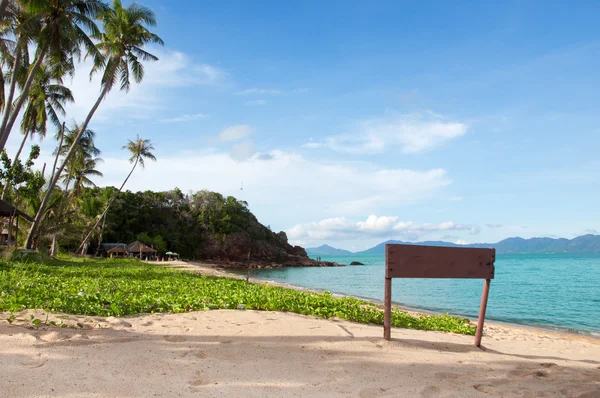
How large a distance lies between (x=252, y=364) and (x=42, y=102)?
92.6 ft

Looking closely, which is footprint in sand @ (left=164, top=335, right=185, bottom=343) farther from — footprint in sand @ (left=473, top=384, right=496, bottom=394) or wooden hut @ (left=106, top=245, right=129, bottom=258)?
wooden hut @ (left=106, top=245, right=129, bottom=258)

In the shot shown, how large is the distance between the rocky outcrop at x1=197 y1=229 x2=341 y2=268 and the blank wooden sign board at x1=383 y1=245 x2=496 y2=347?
54221mm

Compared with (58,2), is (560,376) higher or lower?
lower

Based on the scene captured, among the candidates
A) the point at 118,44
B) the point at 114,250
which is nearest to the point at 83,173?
the point at 114,250

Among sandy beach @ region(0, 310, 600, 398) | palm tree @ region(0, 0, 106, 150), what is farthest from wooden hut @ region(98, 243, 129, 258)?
sandy beach @ region(0, 310, 600, 398)

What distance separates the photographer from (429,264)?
6004mm

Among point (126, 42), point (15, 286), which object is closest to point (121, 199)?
point (126, 42)

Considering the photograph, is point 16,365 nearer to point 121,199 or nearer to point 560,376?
point 560,376

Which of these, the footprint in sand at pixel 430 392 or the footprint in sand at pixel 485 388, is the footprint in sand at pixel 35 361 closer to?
the footprint in sand at pixel 430 392

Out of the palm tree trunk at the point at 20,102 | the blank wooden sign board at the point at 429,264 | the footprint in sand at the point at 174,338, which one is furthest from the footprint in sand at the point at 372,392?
the palm tree trunk at the point at 20,102

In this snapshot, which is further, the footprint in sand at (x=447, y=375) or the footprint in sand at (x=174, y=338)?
the footprint in sand at (x=174, y=338)

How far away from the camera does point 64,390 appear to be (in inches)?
136

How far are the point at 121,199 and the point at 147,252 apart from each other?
35.8 ft

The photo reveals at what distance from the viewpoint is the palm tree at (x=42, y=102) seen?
87.0 ft
